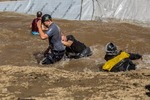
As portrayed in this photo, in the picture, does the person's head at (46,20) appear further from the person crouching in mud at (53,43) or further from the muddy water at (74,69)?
the muddy water at (74,69)

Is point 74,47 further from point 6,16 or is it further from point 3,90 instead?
point 6,16

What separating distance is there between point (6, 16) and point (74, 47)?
849 centimetres

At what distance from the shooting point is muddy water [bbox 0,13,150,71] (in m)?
10.2

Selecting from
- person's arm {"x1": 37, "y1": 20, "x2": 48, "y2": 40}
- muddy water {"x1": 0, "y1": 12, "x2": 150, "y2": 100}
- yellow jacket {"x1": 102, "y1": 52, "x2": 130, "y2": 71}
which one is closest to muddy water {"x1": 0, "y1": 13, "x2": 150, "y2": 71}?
muddy water {"x1": 0, "y1": 12, "x2": 150, "y2": 100}

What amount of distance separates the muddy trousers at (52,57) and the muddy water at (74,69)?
6.0 inches

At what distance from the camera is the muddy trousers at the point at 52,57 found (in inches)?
388

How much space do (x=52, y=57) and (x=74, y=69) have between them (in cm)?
93

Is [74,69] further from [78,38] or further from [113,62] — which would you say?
[78,38]

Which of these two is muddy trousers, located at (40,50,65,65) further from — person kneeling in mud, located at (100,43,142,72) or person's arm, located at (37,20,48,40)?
person kneeling in mud, located at (100,43,142,72)

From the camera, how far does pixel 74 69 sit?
30.3 feet

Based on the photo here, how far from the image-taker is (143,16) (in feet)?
57.1

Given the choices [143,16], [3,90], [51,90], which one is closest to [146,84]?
[51,90]

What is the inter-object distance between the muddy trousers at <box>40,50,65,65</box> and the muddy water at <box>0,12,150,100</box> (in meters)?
0.15

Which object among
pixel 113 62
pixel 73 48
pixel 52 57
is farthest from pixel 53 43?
pixel 113 62
